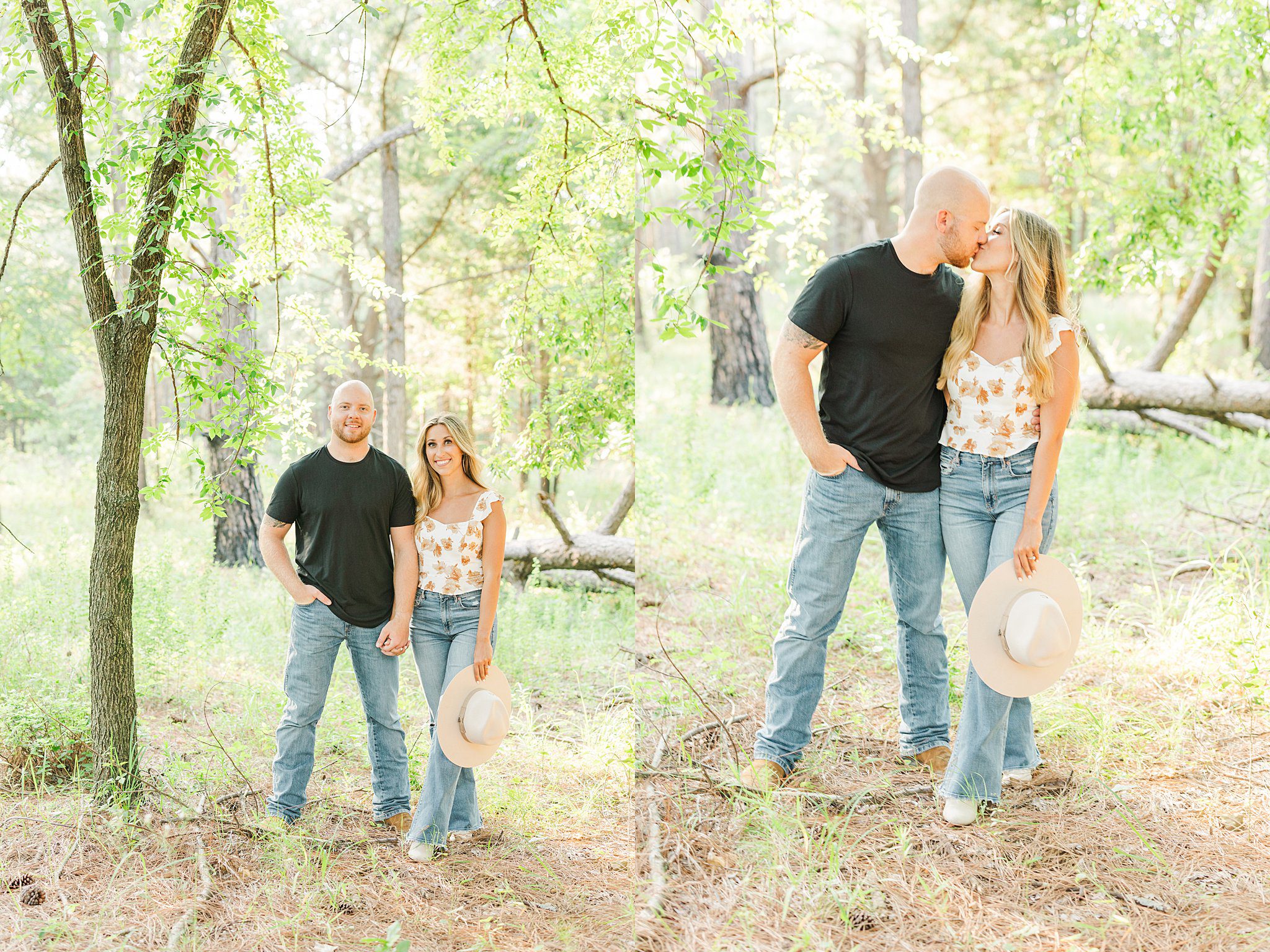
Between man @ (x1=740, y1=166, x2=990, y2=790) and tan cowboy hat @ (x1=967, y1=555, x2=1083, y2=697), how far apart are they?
236 mm

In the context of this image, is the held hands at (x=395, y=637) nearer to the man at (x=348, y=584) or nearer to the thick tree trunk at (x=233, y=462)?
the man at (x=348, y=584)

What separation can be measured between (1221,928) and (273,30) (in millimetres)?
3896

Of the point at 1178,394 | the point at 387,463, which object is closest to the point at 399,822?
the point at 387,463

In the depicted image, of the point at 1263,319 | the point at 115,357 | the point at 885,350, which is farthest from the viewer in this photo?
the point at 1263,319

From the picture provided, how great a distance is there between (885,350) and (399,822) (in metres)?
2.01

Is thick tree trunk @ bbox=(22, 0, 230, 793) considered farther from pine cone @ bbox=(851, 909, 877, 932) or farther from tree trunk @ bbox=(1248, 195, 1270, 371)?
tree trunk @ bbox=(1248, 195, 1270, 371)

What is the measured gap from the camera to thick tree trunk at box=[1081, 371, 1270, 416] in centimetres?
631

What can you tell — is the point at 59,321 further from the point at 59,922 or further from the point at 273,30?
the point at 59,922

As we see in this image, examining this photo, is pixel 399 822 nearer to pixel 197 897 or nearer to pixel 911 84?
pixel 197 897

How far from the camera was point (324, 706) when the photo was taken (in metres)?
2.62

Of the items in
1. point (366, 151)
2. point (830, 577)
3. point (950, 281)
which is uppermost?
point (366, 151)

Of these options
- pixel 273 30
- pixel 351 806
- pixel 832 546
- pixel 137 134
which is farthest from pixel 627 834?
pixel 273 30

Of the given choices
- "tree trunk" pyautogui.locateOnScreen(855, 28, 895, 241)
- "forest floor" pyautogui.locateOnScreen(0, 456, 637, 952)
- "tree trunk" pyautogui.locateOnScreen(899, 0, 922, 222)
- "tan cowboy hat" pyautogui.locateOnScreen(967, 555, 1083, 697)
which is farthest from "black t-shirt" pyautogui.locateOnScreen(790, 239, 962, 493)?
"tree trunk" pyautogui.locateOnScreen(855, 28, 895, 241)

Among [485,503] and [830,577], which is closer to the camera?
[485,503]
